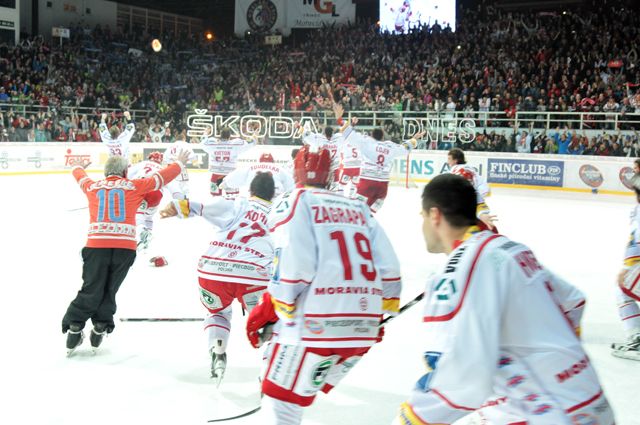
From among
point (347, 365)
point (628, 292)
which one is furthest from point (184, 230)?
point (347, 365)

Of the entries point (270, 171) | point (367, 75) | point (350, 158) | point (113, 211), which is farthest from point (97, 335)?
point (367, 75)

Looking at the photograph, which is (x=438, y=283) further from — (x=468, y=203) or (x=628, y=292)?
(x=628, y=292)

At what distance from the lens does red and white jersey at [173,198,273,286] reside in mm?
4613

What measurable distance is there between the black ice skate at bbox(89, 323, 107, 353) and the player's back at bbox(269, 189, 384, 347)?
2.84 meters

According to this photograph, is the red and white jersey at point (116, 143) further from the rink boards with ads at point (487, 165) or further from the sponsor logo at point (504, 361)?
the sponsor logo at point (504, 361)

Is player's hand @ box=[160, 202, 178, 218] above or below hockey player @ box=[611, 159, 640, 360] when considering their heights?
above

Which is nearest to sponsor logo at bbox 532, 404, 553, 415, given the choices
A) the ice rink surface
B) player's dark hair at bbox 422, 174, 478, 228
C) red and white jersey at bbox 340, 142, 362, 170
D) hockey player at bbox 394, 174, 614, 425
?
hockey player at bbox 394, 174, 614, 425

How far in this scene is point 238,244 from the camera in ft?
15.2

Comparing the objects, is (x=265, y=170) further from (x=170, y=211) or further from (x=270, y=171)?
(x=170, y=211)

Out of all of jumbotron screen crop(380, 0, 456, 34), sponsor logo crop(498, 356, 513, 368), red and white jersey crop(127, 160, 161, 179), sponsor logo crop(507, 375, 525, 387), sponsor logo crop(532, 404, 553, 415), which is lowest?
sponsor logo crop(532, 404, 553, 415)

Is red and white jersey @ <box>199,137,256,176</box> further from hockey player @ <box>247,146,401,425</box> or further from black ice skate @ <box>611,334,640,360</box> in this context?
hockey player @ <box>247,146,401,425</box>

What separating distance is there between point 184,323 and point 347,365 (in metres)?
3.51

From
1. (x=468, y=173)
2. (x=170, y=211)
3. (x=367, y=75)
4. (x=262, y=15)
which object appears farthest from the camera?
(x=262, y=15)

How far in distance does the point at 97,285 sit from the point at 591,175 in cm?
1488
